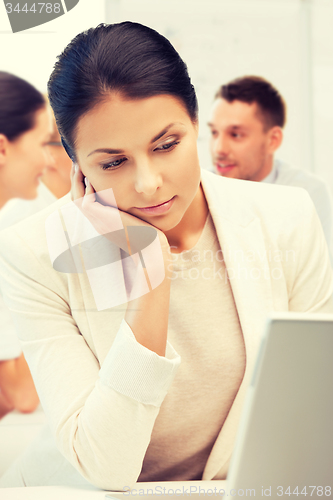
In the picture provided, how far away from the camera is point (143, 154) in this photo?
30.7 inches

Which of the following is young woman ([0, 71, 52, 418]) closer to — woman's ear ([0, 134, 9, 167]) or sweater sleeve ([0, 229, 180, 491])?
woman's ear ([0, 134, 9, 167])

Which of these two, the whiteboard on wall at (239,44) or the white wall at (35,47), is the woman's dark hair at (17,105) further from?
the whiteboard on wall at (239,44)

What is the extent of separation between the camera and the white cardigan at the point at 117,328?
29.3 inches

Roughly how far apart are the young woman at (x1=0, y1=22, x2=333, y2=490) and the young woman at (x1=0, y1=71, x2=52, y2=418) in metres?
1.20

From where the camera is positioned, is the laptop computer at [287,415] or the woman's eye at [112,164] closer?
the laptop computer at [287,415]

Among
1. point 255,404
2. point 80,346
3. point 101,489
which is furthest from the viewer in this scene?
point 80,346

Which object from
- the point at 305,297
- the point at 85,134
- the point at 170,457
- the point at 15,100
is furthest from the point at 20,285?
the point at 15,100

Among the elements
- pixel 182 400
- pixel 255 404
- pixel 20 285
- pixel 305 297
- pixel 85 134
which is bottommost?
pixel 182 400

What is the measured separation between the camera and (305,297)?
37.6 inches

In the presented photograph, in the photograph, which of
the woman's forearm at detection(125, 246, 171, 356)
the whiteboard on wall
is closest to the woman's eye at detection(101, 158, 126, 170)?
the woman's forearm at detection(125, 246, 171, 356)

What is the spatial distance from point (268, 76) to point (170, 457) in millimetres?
2319

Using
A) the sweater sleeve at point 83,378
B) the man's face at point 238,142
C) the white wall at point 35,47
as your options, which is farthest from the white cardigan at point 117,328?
the white wall at point 35,47

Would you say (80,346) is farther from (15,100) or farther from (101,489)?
(15,100)

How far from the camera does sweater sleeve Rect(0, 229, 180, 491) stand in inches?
29.1
